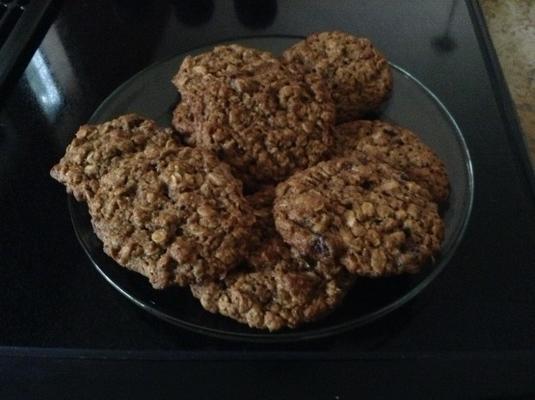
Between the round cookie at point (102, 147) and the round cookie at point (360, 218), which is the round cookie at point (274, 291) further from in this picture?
the round cookie at point (102, 147)

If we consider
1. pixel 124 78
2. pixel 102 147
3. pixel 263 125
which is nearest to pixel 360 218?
pixel 263 125

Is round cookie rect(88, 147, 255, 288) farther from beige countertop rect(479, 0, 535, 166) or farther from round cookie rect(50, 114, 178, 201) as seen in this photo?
beige countertop rect(479, 0, 535, 166)

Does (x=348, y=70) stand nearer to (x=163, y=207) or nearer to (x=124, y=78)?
(x=163, y=207)

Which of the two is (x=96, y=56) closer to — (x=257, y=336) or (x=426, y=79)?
(x=426, y=79)

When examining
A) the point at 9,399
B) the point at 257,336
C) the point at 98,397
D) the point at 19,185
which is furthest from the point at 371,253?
the point at 19,185

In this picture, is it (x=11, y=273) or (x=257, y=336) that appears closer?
(x=257, y=336)

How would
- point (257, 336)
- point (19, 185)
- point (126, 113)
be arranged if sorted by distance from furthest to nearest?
point (19, 185), point (126, 113), point (257, 336)
